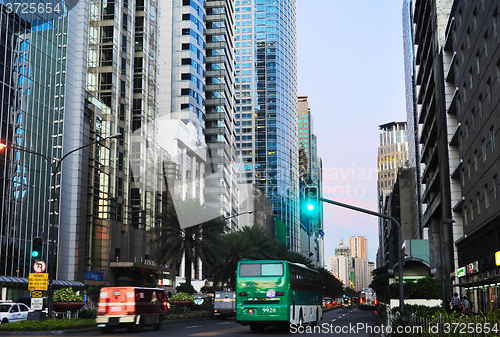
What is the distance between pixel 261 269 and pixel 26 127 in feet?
154

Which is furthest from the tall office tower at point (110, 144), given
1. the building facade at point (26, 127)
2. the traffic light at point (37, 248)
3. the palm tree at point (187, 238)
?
the traffic light at point (37, 248)

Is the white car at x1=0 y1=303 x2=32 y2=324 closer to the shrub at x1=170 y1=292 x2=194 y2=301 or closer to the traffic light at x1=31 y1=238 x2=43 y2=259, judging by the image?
the traffic light at x1=31 y1=238 x2=43 y2=259

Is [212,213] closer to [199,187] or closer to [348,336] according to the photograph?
[348,336]

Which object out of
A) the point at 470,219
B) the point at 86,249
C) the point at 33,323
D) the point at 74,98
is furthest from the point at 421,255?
the point at 33,323

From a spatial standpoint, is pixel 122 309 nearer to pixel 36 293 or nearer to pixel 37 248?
pixel 36 293

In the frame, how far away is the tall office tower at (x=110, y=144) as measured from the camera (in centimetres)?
7838

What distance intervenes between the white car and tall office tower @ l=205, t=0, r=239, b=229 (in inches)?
3732

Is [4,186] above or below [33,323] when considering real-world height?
above

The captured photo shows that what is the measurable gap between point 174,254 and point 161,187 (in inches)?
1894

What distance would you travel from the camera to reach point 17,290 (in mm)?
65125

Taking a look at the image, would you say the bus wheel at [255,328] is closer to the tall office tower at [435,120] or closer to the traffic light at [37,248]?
the traffic light at [37,248]

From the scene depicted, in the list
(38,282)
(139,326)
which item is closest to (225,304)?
(139,326)

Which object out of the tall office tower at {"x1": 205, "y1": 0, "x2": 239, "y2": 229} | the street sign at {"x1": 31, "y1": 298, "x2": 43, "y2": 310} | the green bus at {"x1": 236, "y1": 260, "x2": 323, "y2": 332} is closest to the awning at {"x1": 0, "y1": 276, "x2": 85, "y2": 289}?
the street sign at {"x1": 31, "y1": 298, "x2": 43, "y2": 310}

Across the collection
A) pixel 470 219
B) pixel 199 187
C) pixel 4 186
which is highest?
pixel 199 187
